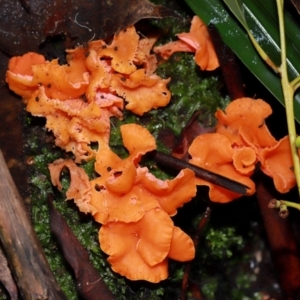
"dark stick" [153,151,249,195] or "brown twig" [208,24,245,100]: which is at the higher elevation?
"brown twig" [208,24,245,100]

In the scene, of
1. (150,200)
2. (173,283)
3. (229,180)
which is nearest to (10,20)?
(150,200)

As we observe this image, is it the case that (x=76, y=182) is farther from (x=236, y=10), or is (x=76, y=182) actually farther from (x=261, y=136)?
(x=236, y=10)

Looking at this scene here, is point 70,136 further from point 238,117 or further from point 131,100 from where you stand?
point 238,117

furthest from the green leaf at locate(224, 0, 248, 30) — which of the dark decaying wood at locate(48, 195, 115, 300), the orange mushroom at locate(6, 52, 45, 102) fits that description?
the dark decaying wood at locate(48, 195, 115, 300)

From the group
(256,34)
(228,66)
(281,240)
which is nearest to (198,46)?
(228,66)

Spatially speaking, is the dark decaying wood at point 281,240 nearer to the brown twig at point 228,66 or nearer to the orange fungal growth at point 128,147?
the orange fungal growth at point 128,147

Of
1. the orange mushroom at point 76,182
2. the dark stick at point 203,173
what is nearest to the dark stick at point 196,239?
the dark stick at point 203,173

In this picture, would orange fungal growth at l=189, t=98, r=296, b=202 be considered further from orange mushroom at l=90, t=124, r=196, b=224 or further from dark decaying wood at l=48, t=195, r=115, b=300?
dark decaying wood at l=48, t=195, r=115, b=300
